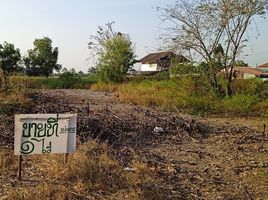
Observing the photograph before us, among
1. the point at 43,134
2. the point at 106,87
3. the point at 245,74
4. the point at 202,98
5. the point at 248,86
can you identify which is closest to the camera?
the point at 43,134

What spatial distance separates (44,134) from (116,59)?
27874 millimetres

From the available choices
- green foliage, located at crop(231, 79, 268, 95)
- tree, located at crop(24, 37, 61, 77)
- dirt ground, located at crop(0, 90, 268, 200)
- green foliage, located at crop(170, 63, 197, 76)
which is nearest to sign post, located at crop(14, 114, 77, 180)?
dirt ground, located at crop(0, 90, 268, 200)

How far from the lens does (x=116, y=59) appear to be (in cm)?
3238

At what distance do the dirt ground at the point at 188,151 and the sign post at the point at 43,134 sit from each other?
51 cm

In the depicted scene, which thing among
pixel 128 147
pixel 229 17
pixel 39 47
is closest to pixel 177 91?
pixel 229 17

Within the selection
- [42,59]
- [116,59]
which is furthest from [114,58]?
[42,59]

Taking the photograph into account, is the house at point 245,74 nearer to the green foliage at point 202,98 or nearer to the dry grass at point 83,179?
the green foliage at point 202,98

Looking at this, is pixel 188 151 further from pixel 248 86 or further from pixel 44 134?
pixel 248 86

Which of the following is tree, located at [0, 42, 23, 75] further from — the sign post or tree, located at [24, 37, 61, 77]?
the sign post

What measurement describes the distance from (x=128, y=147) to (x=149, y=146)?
60 cm

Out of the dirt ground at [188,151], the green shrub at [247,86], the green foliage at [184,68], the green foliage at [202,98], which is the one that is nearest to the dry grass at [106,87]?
the green foliage at [202,98]

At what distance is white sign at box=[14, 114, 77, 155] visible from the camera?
4.67 m

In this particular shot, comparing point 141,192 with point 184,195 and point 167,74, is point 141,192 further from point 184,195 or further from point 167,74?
point 167,74

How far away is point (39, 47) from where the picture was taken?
5138 cm
